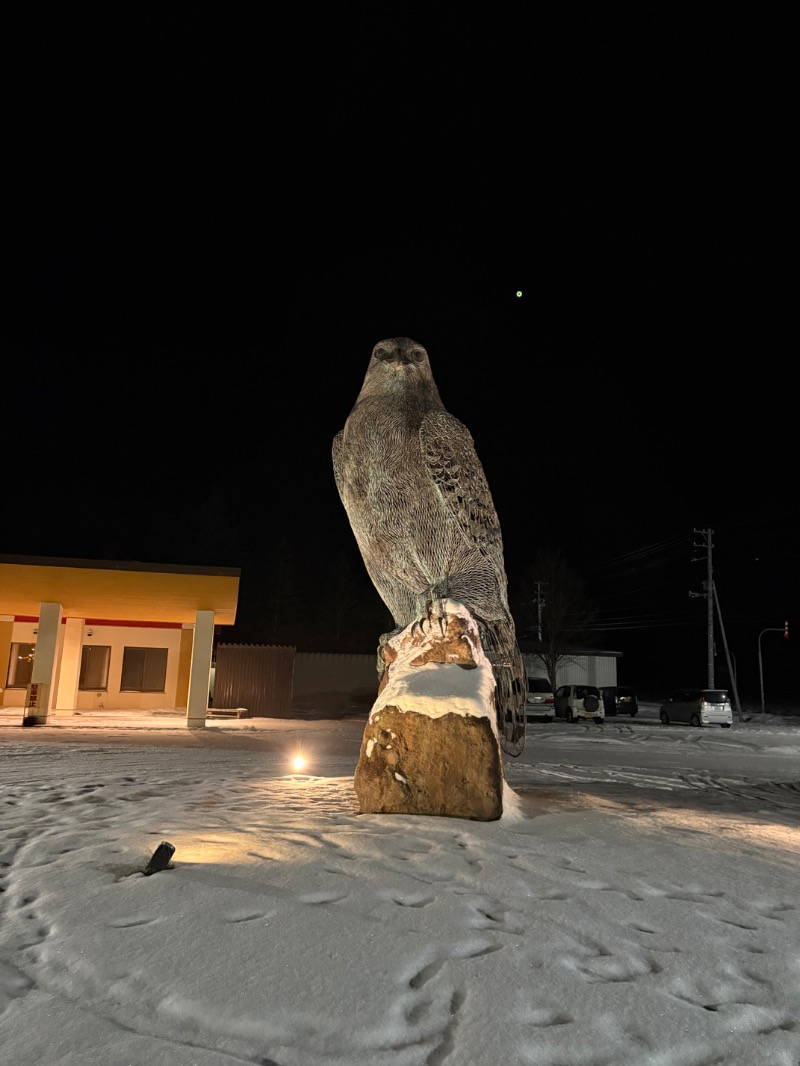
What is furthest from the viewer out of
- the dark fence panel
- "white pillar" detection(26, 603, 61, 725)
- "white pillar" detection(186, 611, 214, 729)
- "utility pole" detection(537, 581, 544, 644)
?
"utility pole" detection(537, 581, 544, 644)

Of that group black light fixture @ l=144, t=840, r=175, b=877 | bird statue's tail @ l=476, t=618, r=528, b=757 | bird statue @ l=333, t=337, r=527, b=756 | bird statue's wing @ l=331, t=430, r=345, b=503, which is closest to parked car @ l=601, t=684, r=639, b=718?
bird statue's tail @ l=476, t=618, r=528, b=757

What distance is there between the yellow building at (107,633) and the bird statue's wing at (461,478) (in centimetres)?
905

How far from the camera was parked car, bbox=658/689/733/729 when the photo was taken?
21.4 m

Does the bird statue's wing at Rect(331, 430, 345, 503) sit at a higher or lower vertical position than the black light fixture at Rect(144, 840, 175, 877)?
higher

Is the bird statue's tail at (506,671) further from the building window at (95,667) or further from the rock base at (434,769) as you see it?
the building window at (95,667)

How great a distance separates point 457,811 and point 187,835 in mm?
1714

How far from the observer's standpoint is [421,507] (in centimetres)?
554

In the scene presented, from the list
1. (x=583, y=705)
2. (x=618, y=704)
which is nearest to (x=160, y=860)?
(x=583, y=705)

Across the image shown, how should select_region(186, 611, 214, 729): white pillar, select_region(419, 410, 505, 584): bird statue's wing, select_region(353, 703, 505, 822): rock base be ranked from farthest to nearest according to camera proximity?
select_region(186, 611, 214, 729): white pillar, select_region(419, 410, 505, 584): bird statue's wing, select_region(353, 703, 505, 822): rock base

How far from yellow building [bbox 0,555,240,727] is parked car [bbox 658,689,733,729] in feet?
46.7

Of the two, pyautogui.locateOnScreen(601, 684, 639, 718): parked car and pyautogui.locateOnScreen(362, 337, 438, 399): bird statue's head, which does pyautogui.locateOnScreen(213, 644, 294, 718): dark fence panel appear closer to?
pyautogui.locateOnScreen(601, 684, 639, 718): parked car

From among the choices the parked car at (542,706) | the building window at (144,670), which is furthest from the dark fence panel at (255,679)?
the parked car at (542,706)

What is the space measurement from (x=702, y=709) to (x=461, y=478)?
1902cm

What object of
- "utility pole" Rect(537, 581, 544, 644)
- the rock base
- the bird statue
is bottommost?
the rock base
